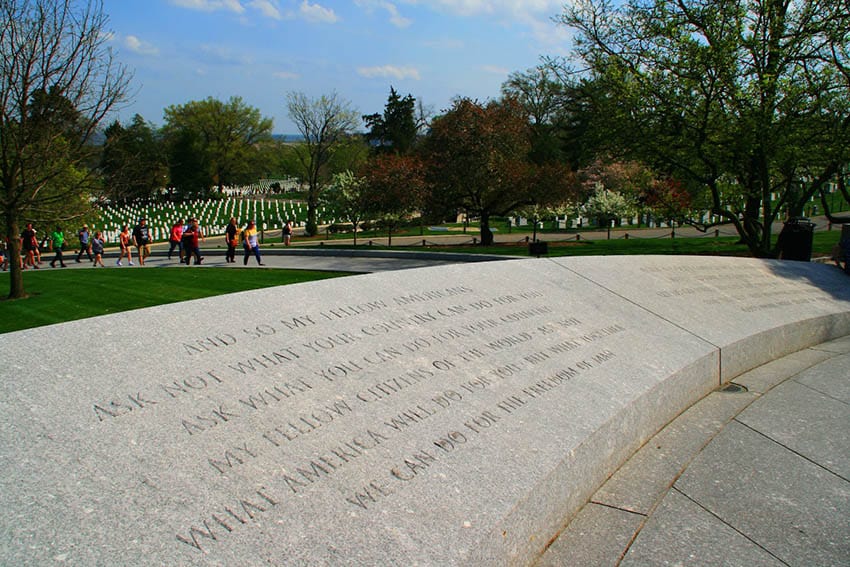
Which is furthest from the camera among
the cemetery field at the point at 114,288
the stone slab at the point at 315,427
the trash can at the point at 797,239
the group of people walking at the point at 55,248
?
the group of people walking at the point at 55,248

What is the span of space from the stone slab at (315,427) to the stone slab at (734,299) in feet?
4.58

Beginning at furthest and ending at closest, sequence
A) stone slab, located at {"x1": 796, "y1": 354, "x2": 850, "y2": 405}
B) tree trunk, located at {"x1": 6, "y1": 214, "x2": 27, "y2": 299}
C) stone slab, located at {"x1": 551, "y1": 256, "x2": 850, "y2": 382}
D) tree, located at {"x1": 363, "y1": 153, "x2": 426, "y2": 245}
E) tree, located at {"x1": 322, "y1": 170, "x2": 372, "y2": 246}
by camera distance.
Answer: tree, located at {"x1": 322, "y1": 170, "x2": 372, "y2": 246}
tree, located at {"x1": 363, "y1": 153, "x2": 426, "y2": 245}
tree trunk, located at {"x1": 6, "y1": 214, "x2": 27, "y2": 299}
stone slab, located at {"x1": 551, "y1": 256, "x2": 850, "y2": 382}
stone slab, located at {"x1": 796, "y1": 354, "x2": 850, "y2": 405}

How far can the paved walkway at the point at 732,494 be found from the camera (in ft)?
10.6

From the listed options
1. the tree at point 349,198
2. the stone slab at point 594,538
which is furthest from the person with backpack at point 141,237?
the stone slab at point 594,538

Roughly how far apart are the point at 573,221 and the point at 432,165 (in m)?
19.9

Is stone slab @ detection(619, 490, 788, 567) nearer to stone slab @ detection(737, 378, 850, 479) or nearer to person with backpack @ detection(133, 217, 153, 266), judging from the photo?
stone slab @ detection(737, 378, 850, 479)

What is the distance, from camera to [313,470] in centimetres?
297

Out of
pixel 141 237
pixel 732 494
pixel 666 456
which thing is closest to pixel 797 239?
pixel 666 456

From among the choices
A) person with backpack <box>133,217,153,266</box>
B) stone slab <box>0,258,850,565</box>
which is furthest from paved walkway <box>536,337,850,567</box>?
person with backpack <box>133,217,153,266</box>

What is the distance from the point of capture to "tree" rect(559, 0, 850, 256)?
15.4 meters

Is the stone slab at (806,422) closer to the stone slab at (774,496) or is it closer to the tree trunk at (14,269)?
the stone slab at (774,496)

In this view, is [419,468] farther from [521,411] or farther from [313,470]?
[521,411]

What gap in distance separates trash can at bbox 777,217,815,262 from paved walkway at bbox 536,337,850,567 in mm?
10007

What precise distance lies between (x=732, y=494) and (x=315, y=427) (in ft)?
8.91
